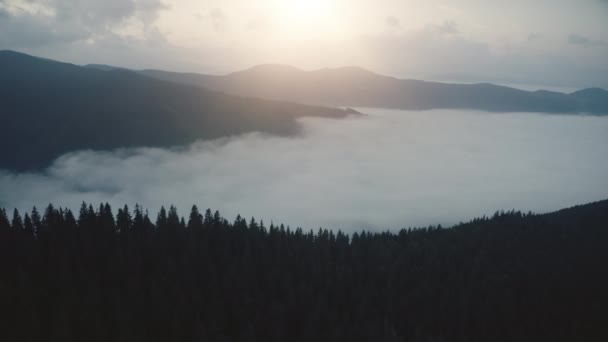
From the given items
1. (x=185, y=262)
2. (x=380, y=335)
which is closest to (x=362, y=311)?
(x=380, y=335)

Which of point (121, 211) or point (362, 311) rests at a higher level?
point (121, 211)

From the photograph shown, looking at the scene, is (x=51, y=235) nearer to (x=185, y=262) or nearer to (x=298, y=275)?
(x=185, y=262)

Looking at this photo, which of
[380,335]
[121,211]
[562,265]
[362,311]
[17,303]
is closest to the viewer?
[17,303]

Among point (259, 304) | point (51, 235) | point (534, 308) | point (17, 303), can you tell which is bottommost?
point (534, 308)

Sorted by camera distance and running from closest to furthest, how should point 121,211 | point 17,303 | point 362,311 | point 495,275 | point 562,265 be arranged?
point 17,303 → point 362,311 → point 121,211 → point 495,275 → point 562,265

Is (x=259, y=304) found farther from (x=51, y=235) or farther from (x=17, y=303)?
(x=51, y=235)

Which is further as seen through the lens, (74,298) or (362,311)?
(362,311)
